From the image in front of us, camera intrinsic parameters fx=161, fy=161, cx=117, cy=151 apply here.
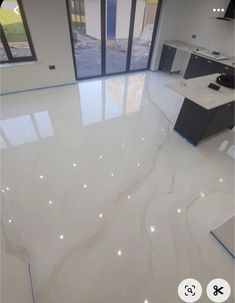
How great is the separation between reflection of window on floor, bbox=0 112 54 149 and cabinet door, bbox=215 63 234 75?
13.6ft

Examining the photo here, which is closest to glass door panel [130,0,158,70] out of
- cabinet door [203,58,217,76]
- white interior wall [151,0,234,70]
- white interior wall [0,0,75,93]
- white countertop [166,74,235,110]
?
white interior wall [151,0,234,70]

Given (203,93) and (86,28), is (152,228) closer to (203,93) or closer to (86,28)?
(203,93)

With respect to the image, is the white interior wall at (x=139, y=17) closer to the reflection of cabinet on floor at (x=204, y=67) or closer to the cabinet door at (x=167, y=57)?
the cabinet door at (x=167, y=57)

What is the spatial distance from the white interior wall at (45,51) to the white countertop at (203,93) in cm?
283

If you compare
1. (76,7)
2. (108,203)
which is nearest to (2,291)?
(108,203)

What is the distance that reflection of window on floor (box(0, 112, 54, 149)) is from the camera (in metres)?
2.76

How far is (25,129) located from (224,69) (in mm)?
4608

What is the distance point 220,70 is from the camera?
154 inches

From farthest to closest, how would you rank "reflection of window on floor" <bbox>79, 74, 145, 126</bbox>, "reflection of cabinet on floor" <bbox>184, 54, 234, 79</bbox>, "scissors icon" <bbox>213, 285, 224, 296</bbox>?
"reflection of cabinet on floor" <bbox>184, 54, 234, 79</bbox>
"reflection of window on floor" <bbox>79, 74, 145, 126</bbox>
"scissors icon" <bbox>213, 285, 224, 296</bbox>

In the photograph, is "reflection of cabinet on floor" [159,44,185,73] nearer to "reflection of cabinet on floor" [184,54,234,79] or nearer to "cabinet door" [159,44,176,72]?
"cabinet door" [159,44,176,72]

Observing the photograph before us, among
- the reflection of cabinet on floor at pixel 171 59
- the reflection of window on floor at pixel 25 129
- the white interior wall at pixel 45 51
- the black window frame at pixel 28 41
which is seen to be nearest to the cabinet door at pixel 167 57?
the reflection of cabinet on floor at pixel 171 59

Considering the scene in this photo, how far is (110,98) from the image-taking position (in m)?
3.97

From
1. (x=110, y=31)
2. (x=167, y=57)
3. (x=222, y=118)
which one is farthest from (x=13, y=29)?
(x=222, y=118)

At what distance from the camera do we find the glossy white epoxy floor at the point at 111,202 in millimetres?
1510
